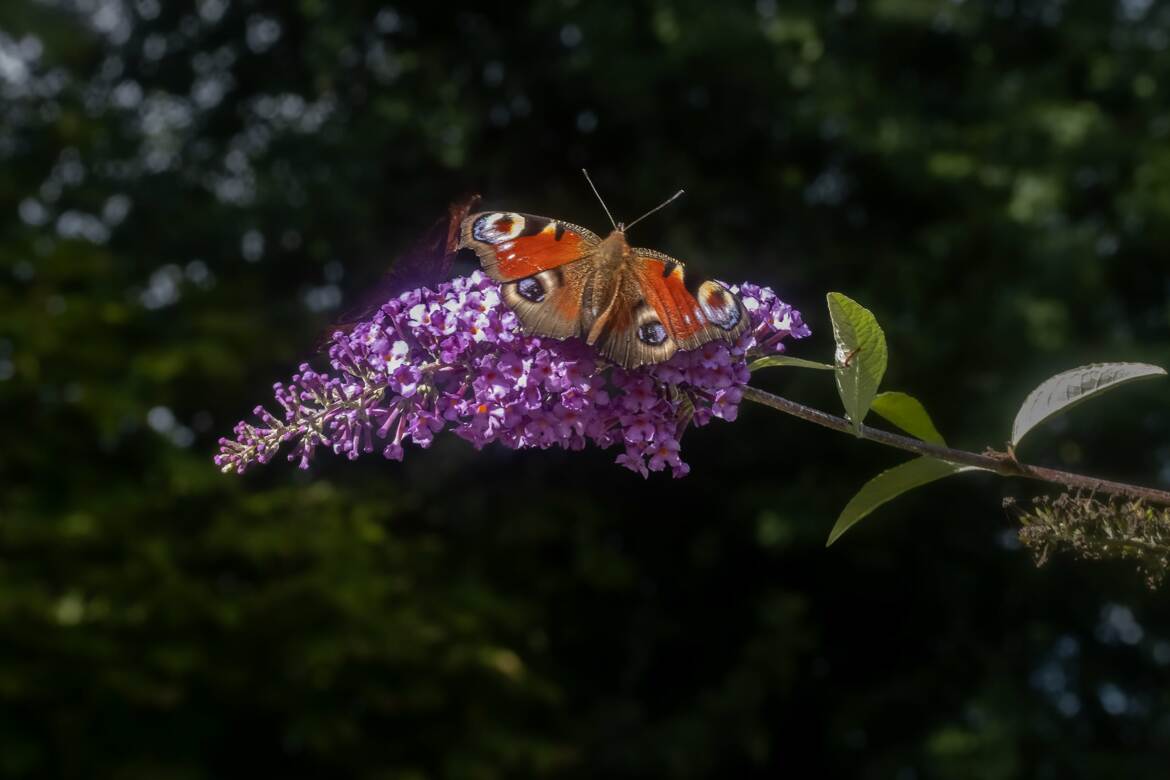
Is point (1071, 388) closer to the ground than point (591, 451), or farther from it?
closer to the ground

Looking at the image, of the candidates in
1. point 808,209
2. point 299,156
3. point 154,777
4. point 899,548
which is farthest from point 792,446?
point 154,777

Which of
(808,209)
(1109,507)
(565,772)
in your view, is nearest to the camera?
(1109,507)

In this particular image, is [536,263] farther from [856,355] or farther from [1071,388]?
[1071,388]

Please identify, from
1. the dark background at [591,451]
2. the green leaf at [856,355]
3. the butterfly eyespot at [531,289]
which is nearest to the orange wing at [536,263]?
the butterfly eyespot at [531,289]

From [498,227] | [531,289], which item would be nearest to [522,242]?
[498,227]

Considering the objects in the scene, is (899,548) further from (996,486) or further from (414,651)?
(414,651)

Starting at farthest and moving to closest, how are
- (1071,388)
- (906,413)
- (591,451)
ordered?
(591,451), (906,413), (1071,388)
